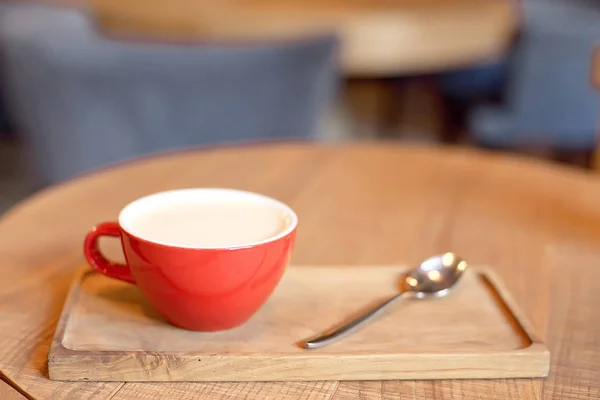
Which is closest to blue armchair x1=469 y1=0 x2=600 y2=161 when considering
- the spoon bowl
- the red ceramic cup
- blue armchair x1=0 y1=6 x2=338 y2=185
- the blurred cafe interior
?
the blurred cafe interior

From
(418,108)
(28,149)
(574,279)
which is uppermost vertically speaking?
(574,279)

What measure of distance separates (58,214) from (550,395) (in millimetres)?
467

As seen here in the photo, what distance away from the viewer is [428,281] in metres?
0.57

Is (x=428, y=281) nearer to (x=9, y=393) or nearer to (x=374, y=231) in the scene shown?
(x=374, y=231)

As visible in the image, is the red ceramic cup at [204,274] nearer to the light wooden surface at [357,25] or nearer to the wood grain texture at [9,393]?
the wood grain texture at [9,393]

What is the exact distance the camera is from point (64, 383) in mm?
455

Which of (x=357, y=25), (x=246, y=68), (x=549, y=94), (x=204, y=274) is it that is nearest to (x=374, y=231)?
(x=204, y=274)

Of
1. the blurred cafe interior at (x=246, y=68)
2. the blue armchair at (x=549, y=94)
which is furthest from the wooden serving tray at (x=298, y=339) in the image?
Answer: the blue armchair at (x=549, y=94)

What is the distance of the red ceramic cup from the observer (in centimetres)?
46

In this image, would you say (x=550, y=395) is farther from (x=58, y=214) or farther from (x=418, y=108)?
(x=418, y=108)

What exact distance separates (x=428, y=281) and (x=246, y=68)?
79 cm

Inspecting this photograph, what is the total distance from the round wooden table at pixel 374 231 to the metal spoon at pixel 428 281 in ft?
0.17

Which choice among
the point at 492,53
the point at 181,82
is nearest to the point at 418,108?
the point at 492,53

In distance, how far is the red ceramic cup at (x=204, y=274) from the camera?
Answer: 46cm
